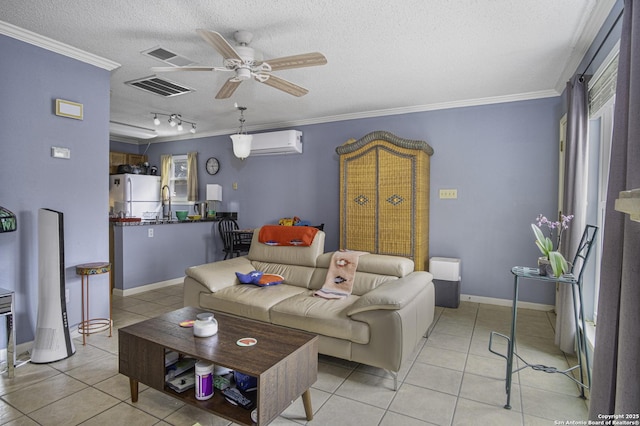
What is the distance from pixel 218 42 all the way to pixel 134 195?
18.1ft

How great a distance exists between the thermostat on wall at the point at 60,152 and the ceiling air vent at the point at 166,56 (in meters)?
1.11

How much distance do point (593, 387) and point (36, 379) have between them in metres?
3.27

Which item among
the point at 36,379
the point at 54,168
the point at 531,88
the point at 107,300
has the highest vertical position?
the point at 531,88

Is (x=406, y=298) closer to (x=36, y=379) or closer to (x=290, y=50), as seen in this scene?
(x=290, y=50)

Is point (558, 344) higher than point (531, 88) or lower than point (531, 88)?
lower

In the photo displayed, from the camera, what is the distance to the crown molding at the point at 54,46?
264 cm

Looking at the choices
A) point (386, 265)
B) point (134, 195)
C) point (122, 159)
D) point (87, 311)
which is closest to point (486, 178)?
point (386, 265)

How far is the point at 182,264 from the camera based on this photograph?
5.31 metres

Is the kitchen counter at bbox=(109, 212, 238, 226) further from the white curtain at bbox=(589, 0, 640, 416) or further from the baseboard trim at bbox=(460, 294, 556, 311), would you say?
the white curtain at bbox=(589, 0, 640, 416)

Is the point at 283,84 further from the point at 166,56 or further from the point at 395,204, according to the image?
the point at 395,204

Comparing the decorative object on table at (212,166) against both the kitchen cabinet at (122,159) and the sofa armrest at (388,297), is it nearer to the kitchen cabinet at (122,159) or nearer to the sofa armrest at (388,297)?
the kitchen cabinet at (122,159)

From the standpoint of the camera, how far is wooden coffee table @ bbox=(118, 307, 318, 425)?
1.65 m

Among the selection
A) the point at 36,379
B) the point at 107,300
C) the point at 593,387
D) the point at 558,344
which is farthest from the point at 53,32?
the point at 558,344

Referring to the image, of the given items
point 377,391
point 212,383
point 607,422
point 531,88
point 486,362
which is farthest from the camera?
point 531,88
